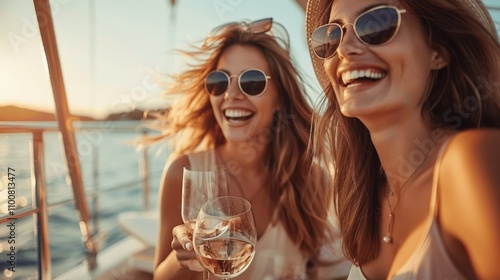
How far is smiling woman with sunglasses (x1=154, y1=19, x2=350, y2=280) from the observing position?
1.56m

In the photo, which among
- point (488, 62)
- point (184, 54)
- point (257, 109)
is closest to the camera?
point (488, 62)

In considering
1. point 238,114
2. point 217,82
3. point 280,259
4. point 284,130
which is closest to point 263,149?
point 284,130

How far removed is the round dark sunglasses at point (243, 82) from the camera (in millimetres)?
1628

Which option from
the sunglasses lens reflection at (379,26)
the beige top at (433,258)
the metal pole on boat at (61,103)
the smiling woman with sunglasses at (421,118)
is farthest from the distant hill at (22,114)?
the beige top at (433,258)

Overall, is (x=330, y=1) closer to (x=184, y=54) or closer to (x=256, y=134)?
(x=256, y=134)

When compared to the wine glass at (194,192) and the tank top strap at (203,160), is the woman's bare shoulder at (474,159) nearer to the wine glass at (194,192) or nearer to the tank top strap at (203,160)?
the wine glass at (194,192)

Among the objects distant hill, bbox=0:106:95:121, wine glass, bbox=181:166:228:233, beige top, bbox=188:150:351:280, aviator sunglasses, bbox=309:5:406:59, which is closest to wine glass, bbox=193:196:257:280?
wine glass, bbox=181:166:228:233

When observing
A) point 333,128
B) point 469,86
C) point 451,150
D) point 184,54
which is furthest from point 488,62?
point 184,54

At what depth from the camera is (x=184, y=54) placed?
1.79m

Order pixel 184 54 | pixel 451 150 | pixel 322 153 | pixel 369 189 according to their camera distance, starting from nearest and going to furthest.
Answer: pixel 451 150 → pixel 369 189 → pixel 322 153 → pixel 184 54

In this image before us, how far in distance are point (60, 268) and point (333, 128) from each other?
5611mm

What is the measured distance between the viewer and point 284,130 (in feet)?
5.82

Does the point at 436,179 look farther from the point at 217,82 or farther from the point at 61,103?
the point at 61,103

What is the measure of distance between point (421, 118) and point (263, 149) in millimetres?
850
